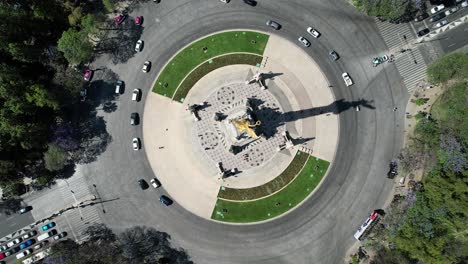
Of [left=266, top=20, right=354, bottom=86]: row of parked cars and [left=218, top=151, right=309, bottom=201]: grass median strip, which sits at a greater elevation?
[left=266, top=20, right=354, bottom=86]: row of parked cars

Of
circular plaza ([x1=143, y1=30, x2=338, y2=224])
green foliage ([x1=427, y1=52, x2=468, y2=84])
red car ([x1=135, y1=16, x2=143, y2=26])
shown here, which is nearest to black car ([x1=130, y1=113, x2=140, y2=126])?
circular plaza ([x1=143, y1=30, x2=338, y2=224])

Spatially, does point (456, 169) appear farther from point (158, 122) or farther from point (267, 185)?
point (158, 122)

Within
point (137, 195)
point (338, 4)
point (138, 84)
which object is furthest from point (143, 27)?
point (338, 4)

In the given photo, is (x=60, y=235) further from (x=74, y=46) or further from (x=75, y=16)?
(x=75, y=16)

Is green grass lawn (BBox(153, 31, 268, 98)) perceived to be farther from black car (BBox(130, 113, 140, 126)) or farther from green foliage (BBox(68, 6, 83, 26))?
green foliage (BBox(68, 6, 83, 26))

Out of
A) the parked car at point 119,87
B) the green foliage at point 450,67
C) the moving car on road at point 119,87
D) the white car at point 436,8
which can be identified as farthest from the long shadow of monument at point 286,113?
the moving car on road at point 119,87

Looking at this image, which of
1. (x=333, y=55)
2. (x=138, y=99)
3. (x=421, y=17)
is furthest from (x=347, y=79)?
(x=138, y=99)

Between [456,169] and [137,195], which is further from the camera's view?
[137,195]
